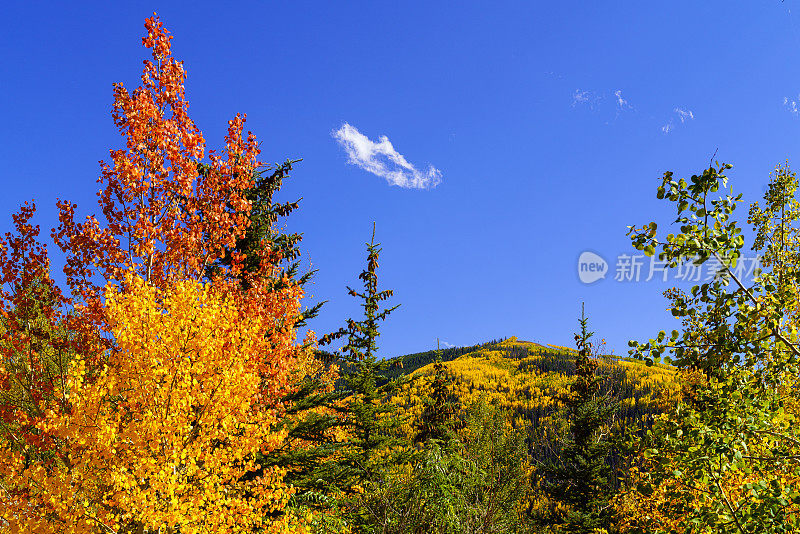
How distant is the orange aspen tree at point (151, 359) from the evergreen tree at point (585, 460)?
14.8 meters

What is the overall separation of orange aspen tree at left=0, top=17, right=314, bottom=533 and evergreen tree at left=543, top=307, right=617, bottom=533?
1478 centimetres

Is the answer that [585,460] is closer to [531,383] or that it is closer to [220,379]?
[220,379]

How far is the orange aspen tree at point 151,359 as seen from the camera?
8.47 m

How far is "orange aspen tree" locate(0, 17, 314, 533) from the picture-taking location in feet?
27.8

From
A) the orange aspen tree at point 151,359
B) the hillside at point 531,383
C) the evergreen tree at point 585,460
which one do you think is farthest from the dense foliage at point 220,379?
the hillside at point 531,383

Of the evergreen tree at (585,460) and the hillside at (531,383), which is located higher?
the hillside at (531,383)

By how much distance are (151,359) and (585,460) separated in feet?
63.8

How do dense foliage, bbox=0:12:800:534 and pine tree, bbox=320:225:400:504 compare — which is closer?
dense foliage, bbox=0:12:800:534

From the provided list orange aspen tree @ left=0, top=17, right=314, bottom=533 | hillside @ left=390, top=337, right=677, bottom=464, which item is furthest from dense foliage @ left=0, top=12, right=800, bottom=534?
hillside @ left=390, top=337, right=677, bottom=464

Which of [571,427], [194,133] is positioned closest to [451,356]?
[571,427]

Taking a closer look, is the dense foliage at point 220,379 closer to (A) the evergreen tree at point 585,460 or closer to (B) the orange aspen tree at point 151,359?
(B) the orange aspen tree at point 151,359

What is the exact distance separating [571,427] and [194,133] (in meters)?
20.4

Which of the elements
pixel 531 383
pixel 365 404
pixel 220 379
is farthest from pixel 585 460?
pixel 531 383

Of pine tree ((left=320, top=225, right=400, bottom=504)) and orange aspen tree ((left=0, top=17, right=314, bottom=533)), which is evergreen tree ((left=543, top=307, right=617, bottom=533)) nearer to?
pine tree ((left=320, top=225, right=400, bottom=504))
